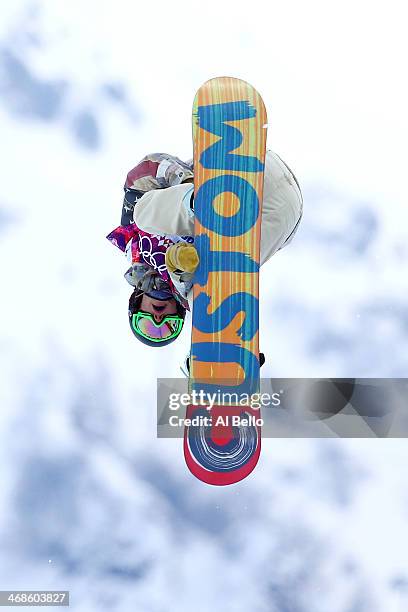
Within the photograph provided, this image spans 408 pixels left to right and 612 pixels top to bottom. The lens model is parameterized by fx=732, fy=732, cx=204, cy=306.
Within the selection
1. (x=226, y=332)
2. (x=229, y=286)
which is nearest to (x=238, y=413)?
(x=226, y=332)

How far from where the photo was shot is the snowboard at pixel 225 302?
498 centimetres

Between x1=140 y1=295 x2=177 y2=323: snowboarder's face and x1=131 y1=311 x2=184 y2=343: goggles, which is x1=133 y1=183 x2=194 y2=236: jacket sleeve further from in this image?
x1=131 y1=311 x2=184 y2=343: goggles

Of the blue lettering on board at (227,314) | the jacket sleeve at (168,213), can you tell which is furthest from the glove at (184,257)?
the jacket sleeve at (168,213)

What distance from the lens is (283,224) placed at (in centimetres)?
552

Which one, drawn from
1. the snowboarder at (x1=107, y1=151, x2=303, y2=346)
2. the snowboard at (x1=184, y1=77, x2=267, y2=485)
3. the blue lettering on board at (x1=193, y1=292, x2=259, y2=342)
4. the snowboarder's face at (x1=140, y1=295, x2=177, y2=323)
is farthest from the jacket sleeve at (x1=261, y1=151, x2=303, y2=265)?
the snowboarder's face at (x1=140, y1=295, x2=177, y2=323)

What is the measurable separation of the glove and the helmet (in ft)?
3.00

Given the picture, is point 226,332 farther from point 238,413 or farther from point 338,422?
point 338,422

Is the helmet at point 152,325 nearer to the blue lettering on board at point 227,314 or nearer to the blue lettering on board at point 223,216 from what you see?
the blue lettering on board at point 227,314

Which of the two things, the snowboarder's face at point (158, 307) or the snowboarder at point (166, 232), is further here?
the snowboarder's face at point (158, 307)

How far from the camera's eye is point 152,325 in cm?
591

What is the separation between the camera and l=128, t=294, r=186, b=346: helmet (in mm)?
5906

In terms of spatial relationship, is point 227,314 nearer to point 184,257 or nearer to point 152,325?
point 184,257

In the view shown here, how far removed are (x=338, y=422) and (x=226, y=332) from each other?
2.23 meters

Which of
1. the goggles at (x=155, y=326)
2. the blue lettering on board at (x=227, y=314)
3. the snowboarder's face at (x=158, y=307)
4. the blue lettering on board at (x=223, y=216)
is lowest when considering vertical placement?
the blue lettering on board at (x=227, y=314)
